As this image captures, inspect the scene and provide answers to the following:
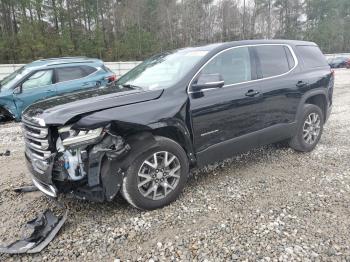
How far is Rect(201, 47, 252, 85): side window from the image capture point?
3.88m

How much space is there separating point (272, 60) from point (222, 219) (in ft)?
8.49

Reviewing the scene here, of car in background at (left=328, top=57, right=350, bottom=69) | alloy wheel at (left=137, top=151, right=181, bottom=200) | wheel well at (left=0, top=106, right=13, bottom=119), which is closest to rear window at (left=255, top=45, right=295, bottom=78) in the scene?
alloy wheel at (left=137, top=151, right=181, bottom=200)

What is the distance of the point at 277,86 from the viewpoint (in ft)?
14.6

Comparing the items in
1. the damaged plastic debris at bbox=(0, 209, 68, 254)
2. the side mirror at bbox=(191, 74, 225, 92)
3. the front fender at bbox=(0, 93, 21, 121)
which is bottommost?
the damaged plastic debris at bbox=(0, 209, 68, 254)

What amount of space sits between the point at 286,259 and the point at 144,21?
37.6m

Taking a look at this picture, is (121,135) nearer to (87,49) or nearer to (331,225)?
(331,225)

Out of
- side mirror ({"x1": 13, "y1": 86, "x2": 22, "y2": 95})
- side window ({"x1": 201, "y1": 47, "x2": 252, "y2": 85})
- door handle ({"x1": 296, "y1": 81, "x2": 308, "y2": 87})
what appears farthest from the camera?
side mirror ({"x1": 13, "y1": 86, "x2": 22, "y2": 95})

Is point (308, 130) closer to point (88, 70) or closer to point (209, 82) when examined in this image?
point (209, 82)

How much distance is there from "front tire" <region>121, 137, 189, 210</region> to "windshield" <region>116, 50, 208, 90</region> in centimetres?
79

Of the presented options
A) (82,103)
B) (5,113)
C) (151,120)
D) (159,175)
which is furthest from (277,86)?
(5,113)

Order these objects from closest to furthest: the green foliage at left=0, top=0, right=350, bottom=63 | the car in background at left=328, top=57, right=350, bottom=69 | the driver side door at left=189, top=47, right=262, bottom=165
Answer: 1. the driver side door at left=189, top=47, right=262, bottom=165
2. the green foliage at left=0, top=0, right=350, bottom=63
3. the car in background at left=328, top=57, right=350, bottom=69

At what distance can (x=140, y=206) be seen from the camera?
3.33m

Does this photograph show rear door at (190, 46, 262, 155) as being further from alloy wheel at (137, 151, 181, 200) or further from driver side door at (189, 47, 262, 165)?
alloy wheel at (137, 151, 181, 200)

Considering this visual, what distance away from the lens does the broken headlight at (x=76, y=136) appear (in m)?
2.94
